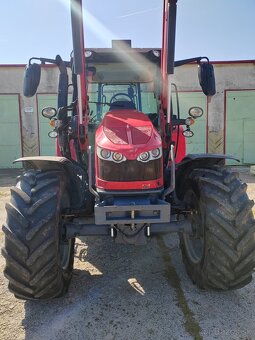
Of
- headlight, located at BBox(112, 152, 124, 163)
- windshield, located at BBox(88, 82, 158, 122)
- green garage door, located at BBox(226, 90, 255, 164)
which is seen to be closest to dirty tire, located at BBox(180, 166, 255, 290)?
headlight, located at BBox(112, 152, 124, 163)

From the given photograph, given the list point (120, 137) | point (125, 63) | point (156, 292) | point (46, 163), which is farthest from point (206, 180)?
point (125, 63)

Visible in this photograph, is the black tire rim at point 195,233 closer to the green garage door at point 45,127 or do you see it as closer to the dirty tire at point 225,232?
the dirty tire at point 225,232

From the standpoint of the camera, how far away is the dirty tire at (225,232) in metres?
2.85

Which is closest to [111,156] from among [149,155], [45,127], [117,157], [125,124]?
[117,157]

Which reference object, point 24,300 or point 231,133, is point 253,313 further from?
point 231,133

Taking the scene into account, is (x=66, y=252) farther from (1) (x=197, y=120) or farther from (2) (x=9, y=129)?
(2) (x=9, y=129)

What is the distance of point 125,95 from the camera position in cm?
428

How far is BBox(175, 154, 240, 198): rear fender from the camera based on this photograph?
10.5 feet

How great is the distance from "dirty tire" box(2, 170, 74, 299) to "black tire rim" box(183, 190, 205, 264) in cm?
128

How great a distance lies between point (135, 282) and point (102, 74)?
2.52 metres

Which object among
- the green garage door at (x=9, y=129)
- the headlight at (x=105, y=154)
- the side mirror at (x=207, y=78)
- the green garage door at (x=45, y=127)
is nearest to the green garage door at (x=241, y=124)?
the green garage door at (x=45, y=127)

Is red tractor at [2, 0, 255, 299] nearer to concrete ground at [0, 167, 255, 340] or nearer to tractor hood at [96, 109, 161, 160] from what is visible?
tractor hood at [96, 109, 161, 160]

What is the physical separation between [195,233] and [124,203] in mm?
840

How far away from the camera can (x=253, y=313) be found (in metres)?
2.91
